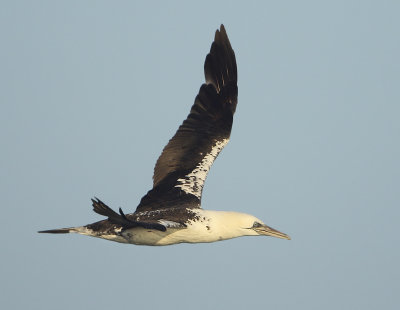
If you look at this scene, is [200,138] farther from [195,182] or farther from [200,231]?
[200,231]

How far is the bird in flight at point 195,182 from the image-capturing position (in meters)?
16.4

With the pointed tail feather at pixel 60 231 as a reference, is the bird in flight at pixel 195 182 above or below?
above

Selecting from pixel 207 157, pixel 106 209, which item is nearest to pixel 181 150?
pixel 207 157

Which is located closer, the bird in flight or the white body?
the white body

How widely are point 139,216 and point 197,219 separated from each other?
1.31 m

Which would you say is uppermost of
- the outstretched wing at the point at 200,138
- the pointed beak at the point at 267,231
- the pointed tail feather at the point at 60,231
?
the outstretched wing at the point at 200,138

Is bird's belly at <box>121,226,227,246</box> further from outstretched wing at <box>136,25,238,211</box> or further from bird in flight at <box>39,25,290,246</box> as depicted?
outstretched wing at <box>136,25,238,211</box>

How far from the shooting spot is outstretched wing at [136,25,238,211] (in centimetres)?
1791

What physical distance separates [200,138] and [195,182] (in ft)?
3.88

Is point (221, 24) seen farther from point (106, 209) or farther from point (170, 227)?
point (106, 209)

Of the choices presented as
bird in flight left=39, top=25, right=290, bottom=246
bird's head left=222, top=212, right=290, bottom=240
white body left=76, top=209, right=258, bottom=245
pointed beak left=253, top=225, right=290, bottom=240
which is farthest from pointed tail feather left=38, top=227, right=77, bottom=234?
pointed beak left=253, top=225, right=290, bottom=240

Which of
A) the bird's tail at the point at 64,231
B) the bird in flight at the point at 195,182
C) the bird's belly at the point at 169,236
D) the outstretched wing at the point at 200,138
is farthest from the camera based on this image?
the outstretched wing at the point at 200,138

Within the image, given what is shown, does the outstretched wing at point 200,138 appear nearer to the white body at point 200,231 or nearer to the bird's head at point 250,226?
Result: the white body at point 200,231

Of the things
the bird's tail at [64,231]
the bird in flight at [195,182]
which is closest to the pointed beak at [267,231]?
the bird in flight at [195,182]
